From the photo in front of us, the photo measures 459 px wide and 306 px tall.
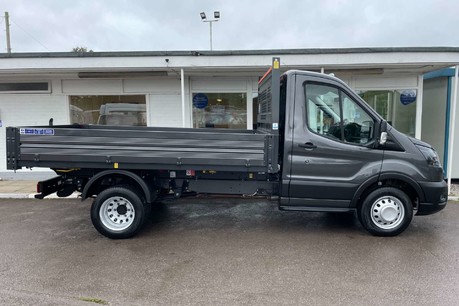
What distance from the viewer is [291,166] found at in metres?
5.12

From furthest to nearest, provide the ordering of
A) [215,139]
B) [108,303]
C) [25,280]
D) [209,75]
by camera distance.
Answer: [209,75] < [215,139] < [25,280] < [108,303]

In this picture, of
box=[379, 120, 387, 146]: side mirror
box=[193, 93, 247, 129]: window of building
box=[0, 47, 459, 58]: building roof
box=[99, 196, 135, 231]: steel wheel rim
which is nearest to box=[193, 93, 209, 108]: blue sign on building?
box=[193, 93, 247, 129]: window of building

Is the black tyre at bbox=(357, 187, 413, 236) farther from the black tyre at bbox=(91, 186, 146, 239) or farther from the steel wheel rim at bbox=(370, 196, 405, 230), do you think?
the black tyre at bbox=(91, 186, 146, 239)

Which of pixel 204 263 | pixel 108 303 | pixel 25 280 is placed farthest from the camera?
pixel 204 263

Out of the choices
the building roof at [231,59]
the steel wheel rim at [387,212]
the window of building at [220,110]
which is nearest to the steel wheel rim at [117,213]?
the steel wheel rim at [387,212]

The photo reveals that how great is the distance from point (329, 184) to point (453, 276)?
6.04 feet

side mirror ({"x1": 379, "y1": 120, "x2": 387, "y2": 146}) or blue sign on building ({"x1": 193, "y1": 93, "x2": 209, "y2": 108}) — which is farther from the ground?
blue sign on building ({"x1": 193, "y1": 93, "x2": 209, "y2": 108})

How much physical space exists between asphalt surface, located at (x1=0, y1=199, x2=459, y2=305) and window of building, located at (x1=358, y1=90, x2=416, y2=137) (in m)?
4.04

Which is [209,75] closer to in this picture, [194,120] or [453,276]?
[194,120]

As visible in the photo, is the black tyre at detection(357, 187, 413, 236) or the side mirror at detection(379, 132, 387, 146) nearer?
the side mirror at detection(379, 132, 387, 146)

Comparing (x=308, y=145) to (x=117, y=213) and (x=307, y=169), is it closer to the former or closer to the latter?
(x=307, y=169)

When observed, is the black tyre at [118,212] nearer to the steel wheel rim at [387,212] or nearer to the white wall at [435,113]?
the steel wheel rim at [387,212]

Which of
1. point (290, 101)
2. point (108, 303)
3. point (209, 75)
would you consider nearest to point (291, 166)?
point (290, 101)

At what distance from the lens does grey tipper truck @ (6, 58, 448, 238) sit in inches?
192
